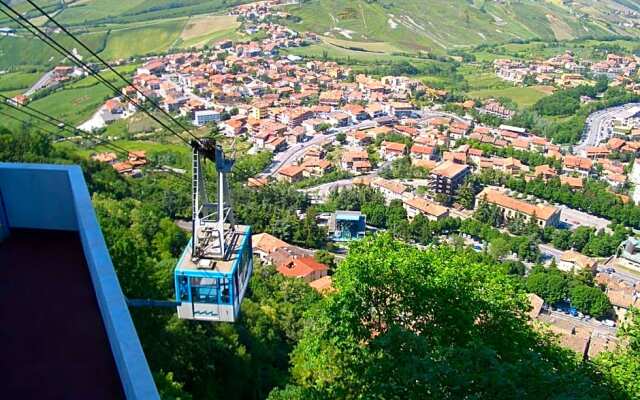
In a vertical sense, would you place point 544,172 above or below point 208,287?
below

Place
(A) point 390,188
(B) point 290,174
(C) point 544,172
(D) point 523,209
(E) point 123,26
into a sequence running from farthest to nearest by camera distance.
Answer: (E) point 123,26, (C) point 544,172, (B) point 290,174, (A) point 390,188, (D) point 523,209

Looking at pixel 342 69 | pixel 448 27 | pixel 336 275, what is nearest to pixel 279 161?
pixel 342 69

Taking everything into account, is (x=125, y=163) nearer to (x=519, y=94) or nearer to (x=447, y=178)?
(x=447, y=178)

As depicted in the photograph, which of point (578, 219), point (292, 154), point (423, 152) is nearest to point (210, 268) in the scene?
point (578, 219)

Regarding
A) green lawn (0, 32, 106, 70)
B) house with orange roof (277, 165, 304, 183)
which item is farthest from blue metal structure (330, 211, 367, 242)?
green lawn (0, 32, 106, 70)

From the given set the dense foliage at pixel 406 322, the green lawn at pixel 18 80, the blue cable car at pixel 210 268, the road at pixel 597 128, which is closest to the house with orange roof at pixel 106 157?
the green lawn at pixel 18 80
